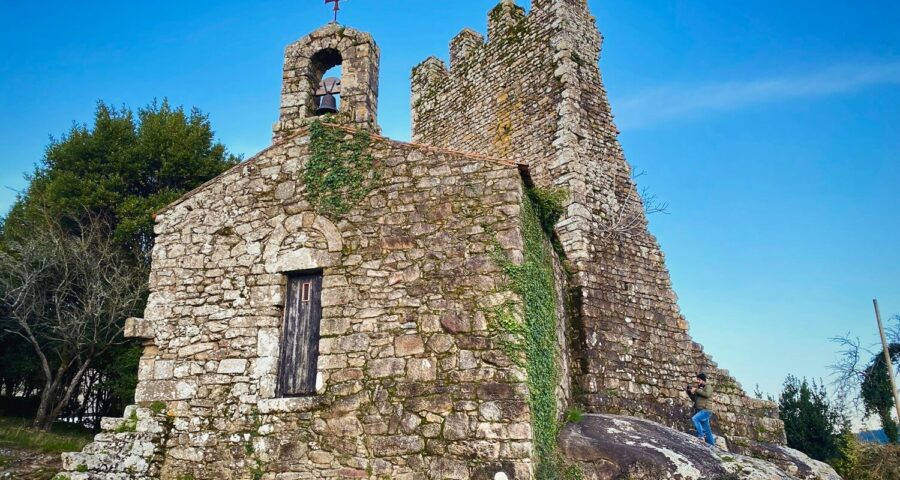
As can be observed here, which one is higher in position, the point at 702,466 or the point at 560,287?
the point at 560,287

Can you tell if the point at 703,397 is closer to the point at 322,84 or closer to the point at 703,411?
the point at 703,411

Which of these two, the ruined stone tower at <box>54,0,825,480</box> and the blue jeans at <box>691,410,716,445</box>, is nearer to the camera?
the ruined stone tower at <box>54,0,825,480</box>

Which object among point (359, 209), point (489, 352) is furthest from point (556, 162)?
point (489, 352)

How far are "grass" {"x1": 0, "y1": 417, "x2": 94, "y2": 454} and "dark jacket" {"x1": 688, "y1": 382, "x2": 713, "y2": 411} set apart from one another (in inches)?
449

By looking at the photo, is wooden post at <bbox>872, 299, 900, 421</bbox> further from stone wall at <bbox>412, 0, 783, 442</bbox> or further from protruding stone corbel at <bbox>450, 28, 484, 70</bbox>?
protruding stone corbel at <bbox>450, 28, 484, 70</bbox>

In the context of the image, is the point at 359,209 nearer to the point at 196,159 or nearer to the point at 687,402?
the point at 687,402

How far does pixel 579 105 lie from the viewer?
13.1m

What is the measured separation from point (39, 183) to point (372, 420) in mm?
15496

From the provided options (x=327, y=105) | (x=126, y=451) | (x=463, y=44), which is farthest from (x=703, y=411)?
(x=463, y=44)

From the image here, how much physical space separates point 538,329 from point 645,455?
73.1 inches

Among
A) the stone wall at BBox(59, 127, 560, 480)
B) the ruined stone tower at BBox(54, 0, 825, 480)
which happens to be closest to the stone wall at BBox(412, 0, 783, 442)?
the ruined stone tower at BBox(54, 0, 825, 480)

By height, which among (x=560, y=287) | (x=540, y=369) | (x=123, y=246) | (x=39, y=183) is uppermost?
(x=39, y=183)

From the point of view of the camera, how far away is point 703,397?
10.2m

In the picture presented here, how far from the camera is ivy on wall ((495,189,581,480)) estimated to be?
668 centimetres
